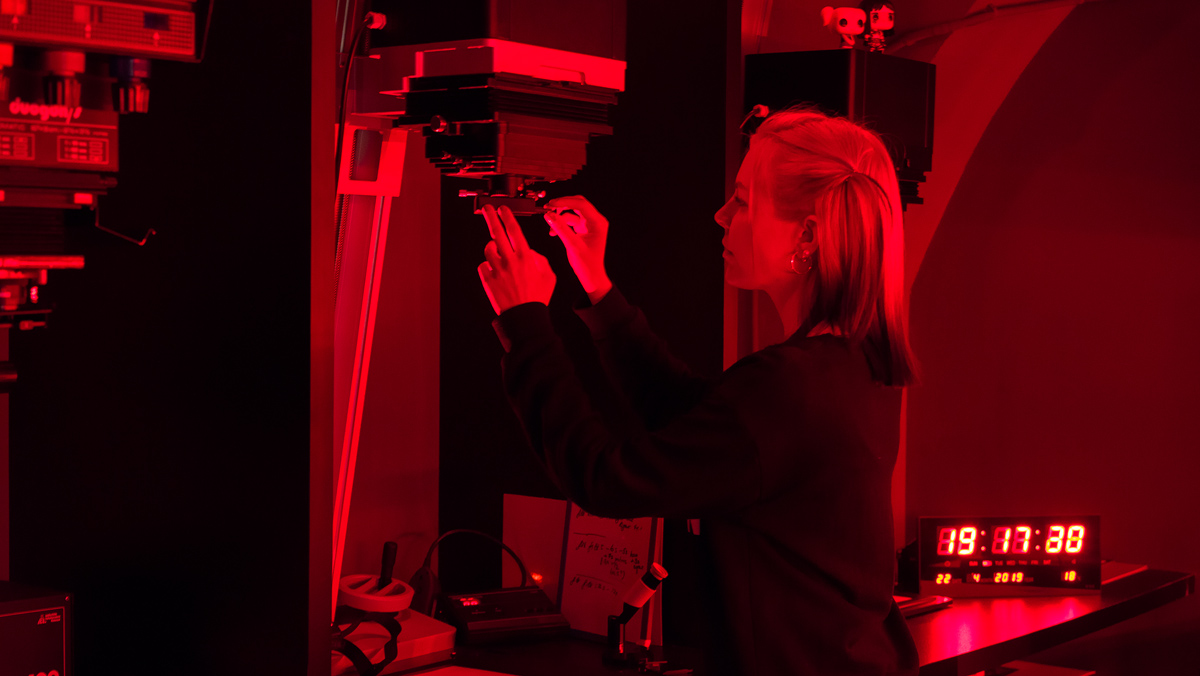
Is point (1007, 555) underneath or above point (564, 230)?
underneath

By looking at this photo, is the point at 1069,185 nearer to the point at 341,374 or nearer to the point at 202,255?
the point at 341,374

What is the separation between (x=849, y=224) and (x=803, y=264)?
8cm

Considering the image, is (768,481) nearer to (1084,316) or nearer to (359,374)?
(359,374)

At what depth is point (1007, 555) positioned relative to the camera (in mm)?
2768

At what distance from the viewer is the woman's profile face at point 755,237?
4.88ft

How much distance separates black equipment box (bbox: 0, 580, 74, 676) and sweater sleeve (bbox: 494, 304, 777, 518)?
683 millimetres

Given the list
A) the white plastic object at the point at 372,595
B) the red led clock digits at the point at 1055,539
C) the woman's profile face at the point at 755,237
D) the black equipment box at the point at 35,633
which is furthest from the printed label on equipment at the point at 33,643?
the red led clock digits at the point at 1055,539

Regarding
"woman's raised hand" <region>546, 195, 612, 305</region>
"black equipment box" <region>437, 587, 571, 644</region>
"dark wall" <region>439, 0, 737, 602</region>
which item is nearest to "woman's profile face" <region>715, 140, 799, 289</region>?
"woman's raised hand" <region>546, 195, 612, 305</region>

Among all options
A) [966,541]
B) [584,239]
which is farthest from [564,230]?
[966,541]

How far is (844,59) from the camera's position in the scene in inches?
89.0

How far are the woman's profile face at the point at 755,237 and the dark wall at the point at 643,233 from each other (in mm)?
488

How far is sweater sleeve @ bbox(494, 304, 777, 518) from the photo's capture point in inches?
50.3

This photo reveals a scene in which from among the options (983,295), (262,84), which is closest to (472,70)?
(262,84)

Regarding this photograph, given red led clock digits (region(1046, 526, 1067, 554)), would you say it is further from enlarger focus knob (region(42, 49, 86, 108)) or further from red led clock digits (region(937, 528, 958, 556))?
enlarger focus knob (region(42, 49, 86, 108))
